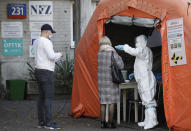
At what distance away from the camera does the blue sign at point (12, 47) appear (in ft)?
48.5

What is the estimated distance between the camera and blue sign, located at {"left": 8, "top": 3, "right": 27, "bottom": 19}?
1465 centimetres

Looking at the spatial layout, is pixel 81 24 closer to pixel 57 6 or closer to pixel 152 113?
pixel 57 6

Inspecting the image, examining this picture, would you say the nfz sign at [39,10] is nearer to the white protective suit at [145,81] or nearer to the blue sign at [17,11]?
the blue sign at [17,11]

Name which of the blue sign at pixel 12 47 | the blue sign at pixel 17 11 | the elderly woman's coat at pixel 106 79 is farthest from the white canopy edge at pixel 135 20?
the blue sign at pixel 12 47

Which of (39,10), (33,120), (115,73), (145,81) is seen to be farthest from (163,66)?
(39,10)

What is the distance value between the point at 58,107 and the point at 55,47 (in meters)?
3.14

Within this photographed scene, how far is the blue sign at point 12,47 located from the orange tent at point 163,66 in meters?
4.87

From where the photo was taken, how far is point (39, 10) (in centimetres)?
1479

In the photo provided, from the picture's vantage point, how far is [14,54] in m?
14.9

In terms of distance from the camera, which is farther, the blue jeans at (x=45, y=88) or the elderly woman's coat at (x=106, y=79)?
the elderly woman's coat at (x=106, y=79)

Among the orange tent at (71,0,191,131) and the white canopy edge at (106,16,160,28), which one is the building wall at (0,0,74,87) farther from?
the white canopy edge at (106,16,160,28)

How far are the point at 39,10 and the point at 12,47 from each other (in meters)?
1.58

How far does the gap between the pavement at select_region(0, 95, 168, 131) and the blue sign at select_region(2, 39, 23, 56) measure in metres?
2.32

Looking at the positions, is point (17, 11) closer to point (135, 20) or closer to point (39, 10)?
point (39, 10)
